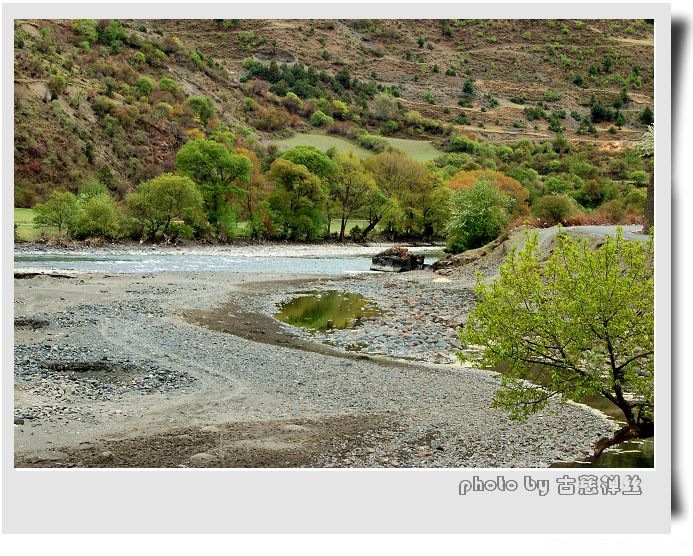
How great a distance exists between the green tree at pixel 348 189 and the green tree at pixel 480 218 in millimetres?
18722

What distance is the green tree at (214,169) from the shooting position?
59.2 m

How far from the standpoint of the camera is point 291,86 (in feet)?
382

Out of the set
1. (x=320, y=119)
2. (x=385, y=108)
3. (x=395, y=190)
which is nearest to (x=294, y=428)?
(x=395, y=190)

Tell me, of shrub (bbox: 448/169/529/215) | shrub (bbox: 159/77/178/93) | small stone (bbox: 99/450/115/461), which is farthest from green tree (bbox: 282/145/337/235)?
small stone (bbox: 99/450/115/461)

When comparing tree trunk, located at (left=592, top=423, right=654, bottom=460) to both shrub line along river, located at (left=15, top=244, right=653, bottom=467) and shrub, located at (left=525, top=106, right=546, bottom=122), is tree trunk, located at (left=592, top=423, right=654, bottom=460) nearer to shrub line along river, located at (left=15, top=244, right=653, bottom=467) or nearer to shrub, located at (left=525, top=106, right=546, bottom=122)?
shrub line along river, located at (left=15, top=244, right=653, bottom=467)

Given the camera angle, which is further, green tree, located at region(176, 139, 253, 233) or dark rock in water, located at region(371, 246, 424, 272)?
green tree, located at region(176, 139, 253, 233)

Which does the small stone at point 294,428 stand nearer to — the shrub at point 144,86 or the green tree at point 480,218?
the green tree at point 480,218

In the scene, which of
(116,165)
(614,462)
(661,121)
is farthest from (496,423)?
(116,165)

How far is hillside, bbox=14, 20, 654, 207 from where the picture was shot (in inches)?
2835

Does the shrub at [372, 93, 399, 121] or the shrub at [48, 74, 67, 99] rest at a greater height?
the shrub at [372, 93, 399, 121]

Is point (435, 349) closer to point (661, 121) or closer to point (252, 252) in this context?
point (661, 121)

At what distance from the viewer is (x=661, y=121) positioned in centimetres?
630

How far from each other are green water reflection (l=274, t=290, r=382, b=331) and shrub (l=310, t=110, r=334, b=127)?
2968 inches

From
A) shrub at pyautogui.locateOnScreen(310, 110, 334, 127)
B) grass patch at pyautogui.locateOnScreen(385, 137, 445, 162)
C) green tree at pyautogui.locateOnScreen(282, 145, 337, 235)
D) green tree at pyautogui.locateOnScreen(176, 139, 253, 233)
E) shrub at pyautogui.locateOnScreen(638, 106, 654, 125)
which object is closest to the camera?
shrub at pyautogui.locateOnScreen(638, 106, 654, 125)
